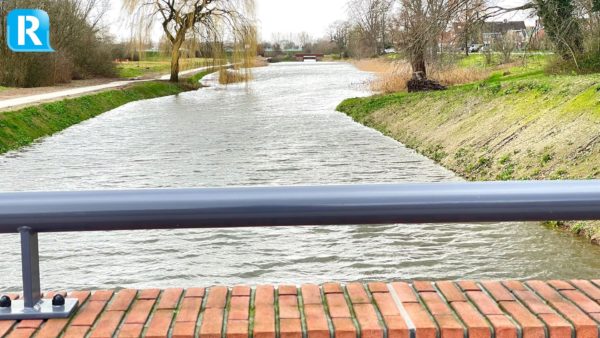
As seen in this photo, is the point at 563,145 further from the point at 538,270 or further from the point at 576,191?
the point at 576,191

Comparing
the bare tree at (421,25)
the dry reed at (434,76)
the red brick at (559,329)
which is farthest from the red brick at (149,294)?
the dry reed at (434,76)

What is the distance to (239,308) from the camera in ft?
9.09

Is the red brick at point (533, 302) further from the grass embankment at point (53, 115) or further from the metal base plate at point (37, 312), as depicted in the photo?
the grass embankment at point (53, 115)

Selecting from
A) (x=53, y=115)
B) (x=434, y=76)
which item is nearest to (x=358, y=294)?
(x=53, y=115)

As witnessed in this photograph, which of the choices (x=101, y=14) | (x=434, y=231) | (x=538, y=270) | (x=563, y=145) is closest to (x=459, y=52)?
(x=563, y=145)

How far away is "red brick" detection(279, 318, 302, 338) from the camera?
8.29 ft

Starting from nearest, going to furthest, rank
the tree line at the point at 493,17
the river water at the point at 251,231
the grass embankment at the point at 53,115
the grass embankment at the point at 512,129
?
the river water at the point at 251,231 → the grass embankment at the point at 512,129 → the grass embankment at the point at 53,115 → the tree line at the point at 493,17

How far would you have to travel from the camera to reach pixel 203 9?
36688 millimetres

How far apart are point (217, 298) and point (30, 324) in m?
0.69

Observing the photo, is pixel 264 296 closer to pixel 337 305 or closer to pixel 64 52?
pixel 337 305

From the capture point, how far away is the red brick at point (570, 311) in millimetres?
2539

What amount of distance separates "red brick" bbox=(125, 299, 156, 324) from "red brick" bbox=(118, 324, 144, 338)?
4 centimetres

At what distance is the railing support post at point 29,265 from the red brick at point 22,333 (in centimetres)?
14

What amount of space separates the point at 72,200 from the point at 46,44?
3282 cm
